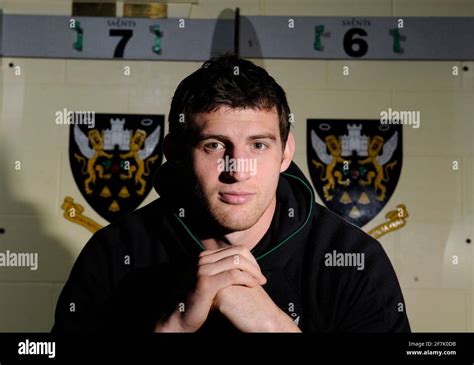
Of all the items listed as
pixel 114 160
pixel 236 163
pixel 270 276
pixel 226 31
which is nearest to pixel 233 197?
pixel 236 163

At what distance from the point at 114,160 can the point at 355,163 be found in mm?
560

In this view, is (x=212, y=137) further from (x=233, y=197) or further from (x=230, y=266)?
(x=230, y=266)

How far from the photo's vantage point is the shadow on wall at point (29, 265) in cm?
120

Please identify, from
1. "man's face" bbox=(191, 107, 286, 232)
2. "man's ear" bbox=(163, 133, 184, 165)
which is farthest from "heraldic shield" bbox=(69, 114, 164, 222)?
"man's face" bbox=(191, 107, 286, 232)

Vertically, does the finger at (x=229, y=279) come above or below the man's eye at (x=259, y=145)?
below

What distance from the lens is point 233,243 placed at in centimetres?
110

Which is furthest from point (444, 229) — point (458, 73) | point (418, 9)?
point (418, 9)

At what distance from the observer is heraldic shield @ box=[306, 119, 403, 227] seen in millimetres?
1216

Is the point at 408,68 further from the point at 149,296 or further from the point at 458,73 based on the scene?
the point at 149,296

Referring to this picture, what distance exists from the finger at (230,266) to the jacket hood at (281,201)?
0.33 ft

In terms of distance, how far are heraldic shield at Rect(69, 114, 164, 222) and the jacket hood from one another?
0.23 ft

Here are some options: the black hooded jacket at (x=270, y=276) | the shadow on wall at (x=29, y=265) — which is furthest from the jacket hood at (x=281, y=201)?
the shadow on wall at (x=29, y=265)

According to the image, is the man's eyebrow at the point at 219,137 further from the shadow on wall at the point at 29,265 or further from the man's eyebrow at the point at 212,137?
the shadow on wall at the point at 29,265

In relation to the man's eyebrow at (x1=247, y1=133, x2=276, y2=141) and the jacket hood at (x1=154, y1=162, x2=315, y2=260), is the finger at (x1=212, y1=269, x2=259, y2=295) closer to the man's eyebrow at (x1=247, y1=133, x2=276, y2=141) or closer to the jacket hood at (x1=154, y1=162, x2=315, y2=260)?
the jacket hood at (x1=154, y1=162, x2=315, y2=260)
